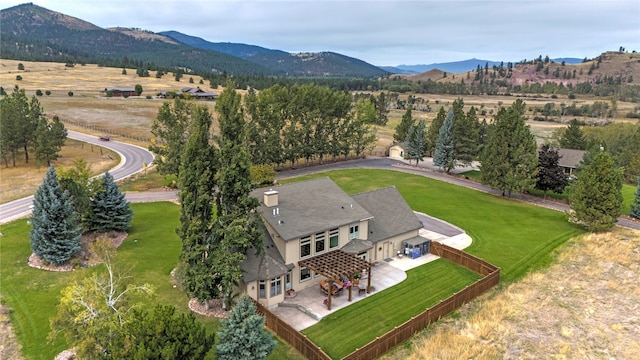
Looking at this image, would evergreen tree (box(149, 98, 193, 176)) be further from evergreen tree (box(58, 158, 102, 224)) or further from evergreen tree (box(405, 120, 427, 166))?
evergreen tree (box(405, 120, 427, 166))

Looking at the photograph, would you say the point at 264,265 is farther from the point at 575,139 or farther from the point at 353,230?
the point at 575,139

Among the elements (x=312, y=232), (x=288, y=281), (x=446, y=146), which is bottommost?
(x=288, y=281)

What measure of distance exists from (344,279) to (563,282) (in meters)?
17.8

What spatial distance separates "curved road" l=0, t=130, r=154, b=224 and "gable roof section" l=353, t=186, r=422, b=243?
35.3 m

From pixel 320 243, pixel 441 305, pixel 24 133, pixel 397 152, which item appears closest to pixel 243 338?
pixel 320 243

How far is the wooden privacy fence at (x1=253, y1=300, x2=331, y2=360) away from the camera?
20234mm

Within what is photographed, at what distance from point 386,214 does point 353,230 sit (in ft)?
19.0

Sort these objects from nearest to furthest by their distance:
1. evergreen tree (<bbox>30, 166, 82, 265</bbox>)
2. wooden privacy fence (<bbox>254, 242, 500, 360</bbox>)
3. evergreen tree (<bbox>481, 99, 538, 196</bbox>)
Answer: wooden privacy fence (<bbox>254, 242, 500, 360</bbox>), evergreen tree (<bbox>30, 166, 82, 265</bbox>), evergreen tree (<bbox>481, 99, 538, 196</bbox>)

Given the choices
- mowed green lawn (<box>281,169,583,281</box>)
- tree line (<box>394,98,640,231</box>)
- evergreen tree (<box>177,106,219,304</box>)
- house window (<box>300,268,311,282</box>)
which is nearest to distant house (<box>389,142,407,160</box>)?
tree line (<box>394,98,640,231</box>)

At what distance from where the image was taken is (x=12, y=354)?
802 inches

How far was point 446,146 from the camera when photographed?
2562 inches

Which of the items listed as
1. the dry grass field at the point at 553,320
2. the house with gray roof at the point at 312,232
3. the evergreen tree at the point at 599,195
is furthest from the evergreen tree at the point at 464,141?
the house with gray roof at the point at 312,232

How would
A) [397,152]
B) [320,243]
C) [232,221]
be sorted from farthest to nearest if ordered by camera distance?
[397,152], [320,243], [232,221]

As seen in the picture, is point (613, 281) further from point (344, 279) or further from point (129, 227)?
point (129, 227)
